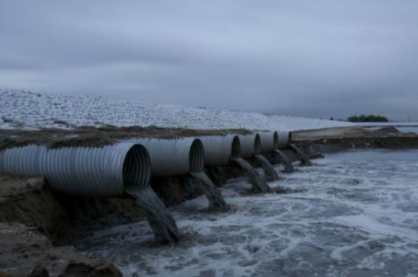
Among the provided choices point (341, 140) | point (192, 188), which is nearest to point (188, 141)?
point (192, 188)

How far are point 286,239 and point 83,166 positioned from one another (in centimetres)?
367

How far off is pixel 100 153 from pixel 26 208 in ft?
4.88

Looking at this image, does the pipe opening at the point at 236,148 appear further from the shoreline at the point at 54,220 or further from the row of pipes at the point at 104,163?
the row of pipes at the point at 104,163

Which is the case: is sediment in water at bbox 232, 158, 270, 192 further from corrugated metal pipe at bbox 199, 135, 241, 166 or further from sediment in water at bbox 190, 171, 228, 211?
sediment in water at bbox 190, 171, 228, 211

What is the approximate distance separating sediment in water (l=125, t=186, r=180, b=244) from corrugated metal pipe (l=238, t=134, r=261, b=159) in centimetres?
689

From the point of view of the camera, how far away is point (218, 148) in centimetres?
1167

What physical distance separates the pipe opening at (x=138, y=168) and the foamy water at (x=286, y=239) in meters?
0.99

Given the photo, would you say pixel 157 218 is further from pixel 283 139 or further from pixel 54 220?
pixel 283 139

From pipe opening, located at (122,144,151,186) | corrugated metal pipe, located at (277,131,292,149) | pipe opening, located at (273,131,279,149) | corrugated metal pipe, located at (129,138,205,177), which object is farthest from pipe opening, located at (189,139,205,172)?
corrugated metal pipe, located at (277,131,292,149)

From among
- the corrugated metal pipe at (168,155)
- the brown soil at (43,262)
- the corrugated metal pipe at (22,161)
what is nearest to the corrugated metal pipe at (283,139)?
the corrugated metal pipe at (168,155)

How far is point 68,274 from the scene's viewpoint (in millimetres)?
3646

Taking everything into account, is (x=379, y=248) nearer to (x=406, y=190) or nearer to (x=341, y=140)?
(x=406, y=190)

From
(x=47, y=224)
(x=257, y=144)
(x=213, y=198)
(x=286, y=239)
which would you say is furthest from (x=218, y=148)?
(x=47, y=224)

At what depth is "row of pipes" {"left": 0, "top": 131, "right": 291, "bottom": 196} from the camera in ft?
20.9
